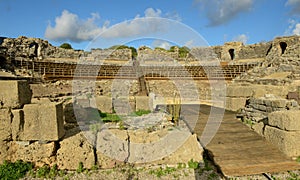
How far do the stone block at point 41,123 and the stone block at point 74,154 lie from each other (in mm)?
237

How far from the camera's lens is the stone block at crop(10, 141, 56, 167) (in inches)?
172

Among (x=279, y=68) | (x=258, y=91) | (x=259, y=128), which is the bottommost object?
(x=259, y=128)

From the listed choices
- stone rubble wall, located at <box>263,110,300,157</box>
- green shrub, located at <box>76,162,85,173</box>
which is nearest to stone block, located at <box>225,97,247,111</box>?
stone rubble wall, located at <box>263,110,300,157</box>

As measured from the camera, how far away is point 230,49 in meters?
27.8

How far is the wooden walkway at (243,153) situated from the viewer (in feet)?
14.3

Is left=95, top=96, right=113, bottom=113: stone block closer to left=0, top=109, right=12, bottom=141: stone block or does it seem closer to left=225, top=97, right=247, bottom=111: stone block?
left=225, top=97, right=247, bottom=111: stone block

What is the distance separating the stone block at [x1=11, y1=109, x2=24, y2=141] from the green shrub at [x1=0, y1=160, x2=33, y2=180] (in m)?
0.45

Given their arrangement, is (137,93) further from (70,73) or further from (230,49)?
(230,49)

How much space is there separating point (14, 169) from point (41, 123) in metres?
0.92

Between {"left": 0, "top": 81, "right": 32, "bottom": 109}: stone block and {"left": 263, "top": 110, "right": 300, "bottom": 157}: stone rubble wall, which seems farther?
{"left": 263, "top": 110, "right": 300, "bottom": 157}: stone rubble wall

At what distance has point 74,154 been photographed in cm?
441

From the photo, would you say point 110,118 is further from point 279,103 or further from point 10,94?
point 279,103

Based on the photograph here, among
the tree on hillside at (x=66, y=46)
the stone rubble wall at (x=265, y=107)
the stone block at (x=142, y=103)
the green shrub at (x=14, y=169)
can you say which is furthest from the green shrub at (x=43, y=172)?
the tree on hillside at (x=66, y=46)

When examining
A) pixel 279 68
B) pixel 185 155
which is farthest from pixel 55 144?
pixel 279 68
